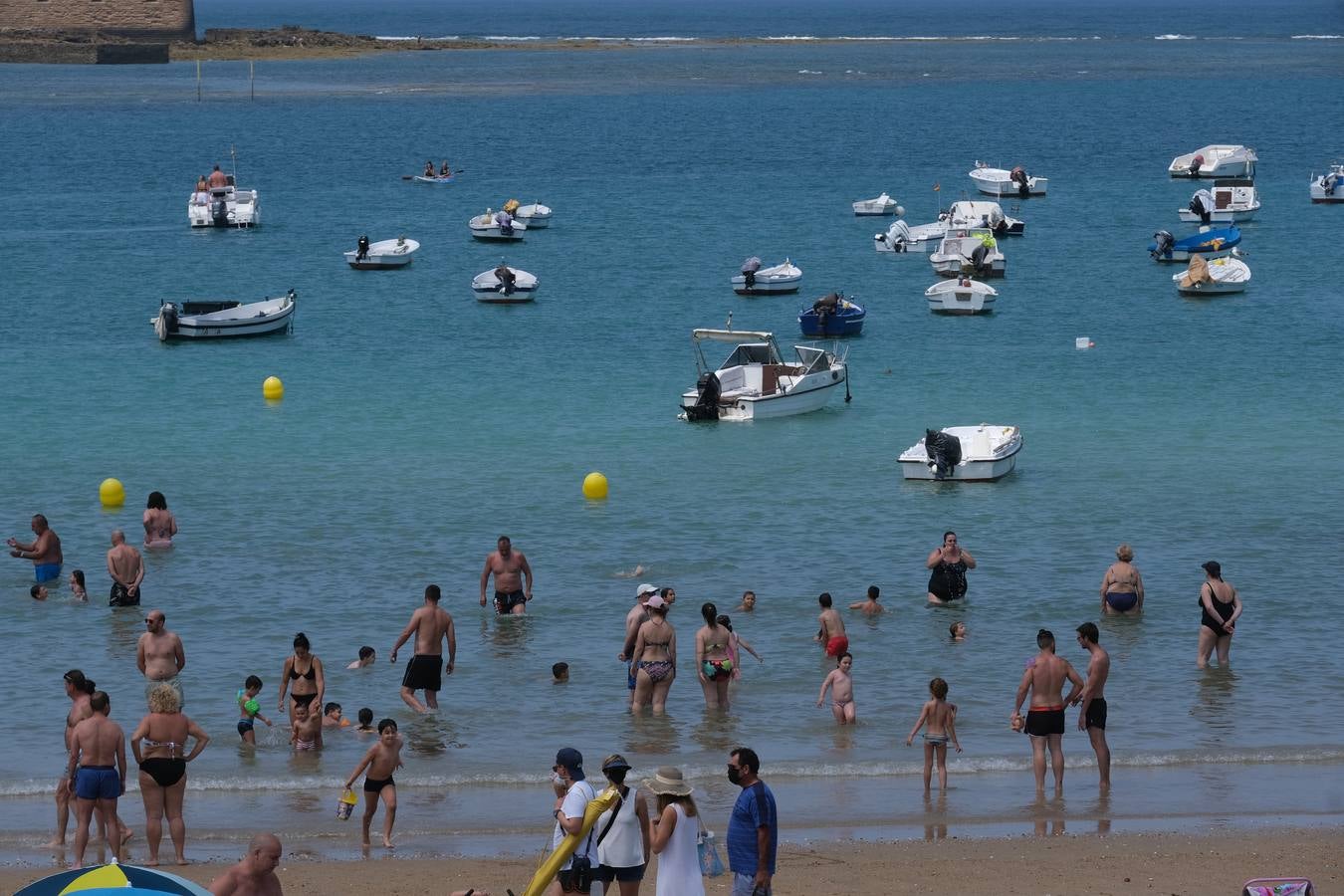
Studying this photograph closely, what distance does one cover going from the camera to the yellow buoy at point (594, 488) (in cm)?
3061

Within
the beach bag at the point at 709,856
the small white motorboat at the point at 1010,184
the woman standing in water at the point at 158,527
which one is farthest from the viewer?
the small white motorboat at the point at 1010,184

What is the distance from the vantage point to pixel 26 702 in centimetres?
2044

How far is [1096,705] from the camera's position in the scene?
55.8 ft

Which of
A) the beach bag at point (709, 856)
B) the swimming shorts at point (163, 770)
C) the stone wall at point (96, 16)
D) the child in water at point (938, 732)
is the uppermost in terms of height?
the stone wall at point (96, 16)

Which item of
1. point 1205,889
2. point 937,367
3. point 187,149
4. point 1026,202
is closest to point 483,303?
point 937,367

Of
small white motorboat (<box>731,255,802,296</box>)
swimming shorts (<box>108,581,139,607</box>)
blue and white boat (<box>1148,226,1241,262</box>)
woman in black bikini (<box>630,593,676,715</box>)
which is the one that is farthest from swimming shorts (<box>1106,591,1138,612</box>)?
blue and white boat (<box>1148,226,1241,262</box>)

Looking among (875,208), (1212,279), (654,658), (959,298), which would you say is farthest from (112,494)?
(875,208)

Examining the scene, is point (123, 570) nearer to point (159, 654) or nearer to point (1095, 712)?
point (159, 654)

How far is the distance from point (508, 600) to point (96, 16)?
153 m

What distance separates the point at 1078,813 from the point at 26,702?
11.3 m

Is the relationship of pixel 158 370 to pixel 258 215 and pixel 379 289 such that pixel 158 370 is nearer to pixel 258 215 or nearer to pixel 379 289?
pixel 379 289

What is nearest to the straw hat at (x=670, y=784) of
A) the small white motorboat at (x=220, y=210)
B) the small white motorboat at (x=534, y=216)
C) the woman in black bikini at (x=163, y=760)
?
the woman in black bikini at (x=163, y=760)

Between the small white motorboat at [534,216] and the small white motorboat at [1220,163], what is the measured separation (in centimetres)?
3132

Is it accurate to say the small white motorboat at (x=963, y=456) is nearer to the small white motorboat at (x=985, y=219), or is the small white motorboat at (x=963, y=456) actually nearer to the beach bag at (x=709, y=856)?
the beach bag at (x=709, y=856)
